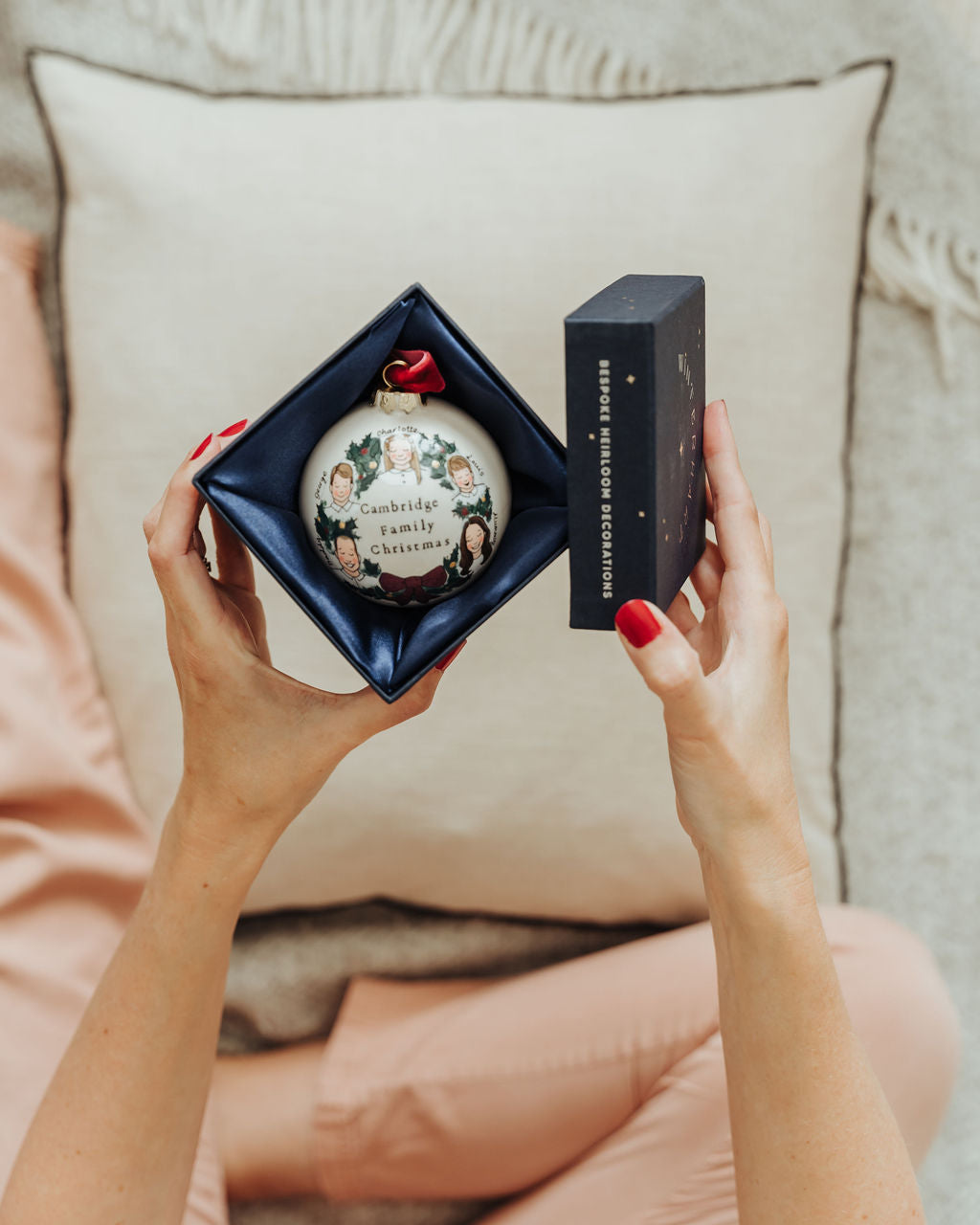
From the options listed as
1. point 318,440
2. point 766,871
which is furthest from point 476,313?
point 766,871

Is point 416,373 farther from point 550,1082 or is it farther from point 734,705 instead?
point 550,1082

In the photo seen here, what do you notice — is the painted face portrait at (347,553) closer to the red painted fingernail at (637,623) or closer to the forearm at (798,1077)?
the red painted fingernail at (637,623)

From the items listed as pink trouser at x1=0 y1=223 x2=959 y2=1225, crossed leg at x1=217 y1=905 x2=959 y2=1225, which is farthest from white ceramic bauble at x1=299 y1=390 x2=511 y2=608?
crossed leg at x1=217 y1=905 x2=959 y2=1225

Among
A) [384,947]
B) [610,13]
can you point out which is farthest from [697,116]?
[384,947]

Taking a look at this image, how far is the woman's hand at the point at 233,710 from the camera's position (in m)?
0.63

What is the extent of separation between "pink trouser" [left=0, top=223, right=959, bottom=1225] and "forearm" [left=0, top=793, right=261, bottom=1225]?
138mm

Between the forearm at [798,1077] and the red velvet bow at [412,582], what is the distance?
0.23 meters

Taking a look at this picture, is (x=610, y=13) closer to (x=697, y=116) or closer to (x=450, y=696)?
(x=697, y=116)

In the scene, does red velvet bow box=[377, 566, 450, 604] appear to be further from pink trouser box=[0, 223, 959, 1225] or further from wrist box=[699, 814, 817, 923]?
pink trouser box=[0, 223, 959, 1225]

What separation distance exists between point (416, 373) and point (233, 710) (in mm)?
236

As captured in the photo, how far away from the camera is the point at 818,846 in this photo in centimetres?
96

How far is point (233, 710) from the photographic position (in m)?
0.66

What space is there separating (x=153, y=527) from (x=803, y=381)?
0.53 metres

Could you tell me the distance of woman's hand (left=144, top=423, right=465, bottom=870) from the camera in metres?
0.63
